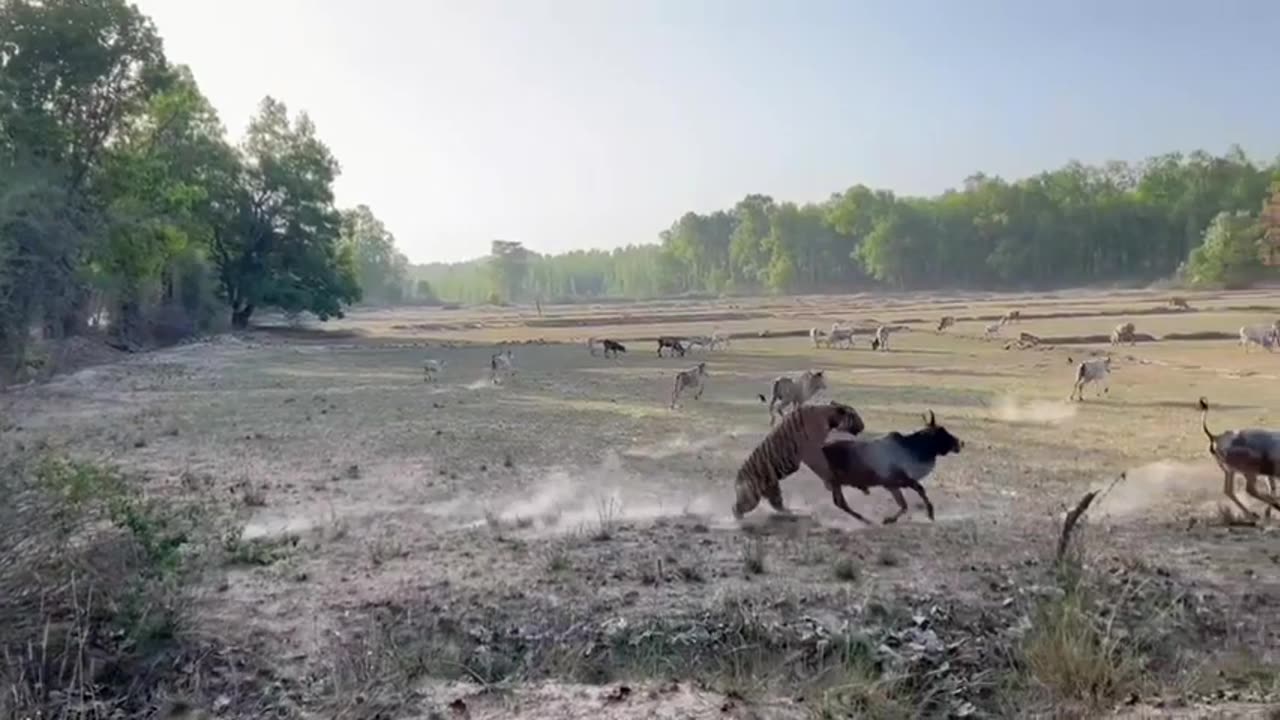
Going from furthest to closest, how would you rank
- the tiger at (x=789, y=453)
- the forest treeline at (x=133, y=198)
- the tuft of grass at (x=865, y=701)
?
1. the forest treeline at (x=133, y=198)
2. the tiger at (x=789, y=453)
3. the tuft of grass at (x=865, y=701)

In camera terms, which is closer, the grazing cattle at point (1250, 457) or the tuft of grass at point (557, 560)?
the tuft of grass at point (557, 560)

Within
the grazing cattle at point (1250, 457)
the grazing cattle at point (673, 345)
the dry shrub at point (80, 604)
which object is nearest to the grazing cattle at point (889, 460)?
the grazing cattle at point (1250, 457)

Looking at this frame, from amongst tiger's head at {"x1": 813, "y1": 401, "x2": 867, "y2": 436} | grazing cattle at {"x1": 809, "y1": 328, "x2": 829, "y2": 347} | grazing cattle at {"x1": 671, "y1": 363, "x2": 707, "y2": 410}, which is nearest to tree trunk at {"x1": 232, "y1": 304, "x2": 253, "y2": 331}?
grazing cattle at {"x1": 809, "y1": 328, "x2": 829, "y2": 347}

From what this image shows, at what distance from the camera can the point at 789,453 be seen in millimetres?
11055

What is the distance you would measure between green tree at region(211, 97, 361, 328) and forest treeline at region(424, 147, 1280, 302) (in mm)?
70104

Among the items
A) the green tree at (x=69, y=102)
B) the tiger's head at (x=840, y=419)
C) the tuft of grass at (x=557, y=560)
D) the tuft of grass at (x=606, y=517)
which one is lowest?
the tuft of grass at (x=606, y=517)

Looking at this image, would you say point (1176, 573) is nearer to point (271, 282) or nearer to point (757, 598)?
point (757, 598)

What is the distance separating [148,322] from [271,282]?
1306cm

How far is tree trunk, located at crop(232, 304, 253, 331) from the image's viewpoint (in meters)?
65.4

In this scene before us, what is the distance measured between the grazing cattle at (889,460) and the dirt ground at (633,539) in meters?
0.43

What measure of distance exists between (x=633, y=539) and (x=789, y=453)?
1950mm

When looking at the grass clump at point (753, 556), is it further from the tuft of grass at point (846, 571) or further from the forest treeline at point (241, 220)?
the forest treeline at point (241, 220)

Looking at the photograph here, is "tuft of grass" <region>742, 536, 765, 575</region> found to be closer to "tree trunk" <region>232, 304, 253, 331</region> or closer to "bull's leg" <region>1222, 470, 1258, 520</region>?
"bull's leg" <region>1222, 470, 1258, 520</region>

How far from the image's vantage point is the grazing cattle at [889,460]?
10859mm
